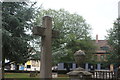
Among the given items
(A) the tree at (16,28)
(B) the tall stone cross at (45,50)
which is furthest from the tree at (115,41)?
(B) the tall stone cross at (45,50)

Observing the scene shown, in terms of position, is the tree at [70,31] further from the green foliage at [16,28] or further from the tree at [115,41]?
the green foliage at [16,28]

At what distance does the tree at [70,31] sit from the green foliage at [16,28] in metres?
14.6

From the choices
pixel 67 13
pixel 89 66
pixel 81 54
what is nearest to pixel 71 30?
pixel 67 13

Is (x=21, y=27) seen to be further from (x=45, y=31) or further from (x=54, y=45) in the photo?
(x=54, y=45)

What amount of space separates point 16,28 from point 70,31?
19237 mm

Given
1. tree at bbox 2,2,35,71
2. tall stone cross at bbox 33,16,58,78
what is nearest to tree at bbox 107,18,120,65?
tree at bbox 2,2,35,71

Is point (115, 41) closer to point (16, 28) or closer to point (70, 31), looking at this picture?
point (16, 28)

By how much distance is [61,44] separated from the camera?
32.4 m

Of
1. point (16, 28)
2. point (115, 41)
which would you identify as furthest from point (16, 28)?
point (115, 41)

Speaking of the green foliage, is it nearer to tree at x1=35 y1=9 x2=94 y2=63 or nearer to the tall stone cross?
the tall stone cross

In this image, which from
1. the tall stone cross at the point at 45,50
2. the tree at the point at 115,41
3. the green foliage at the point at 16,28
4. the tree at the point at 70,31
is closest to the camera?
the tall stone cross at the point at 45,50

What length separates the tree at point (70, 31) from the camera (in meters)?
32.0

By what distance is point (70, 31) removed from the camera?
113 ft

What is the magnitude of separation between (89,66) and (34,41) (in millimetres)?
46363
